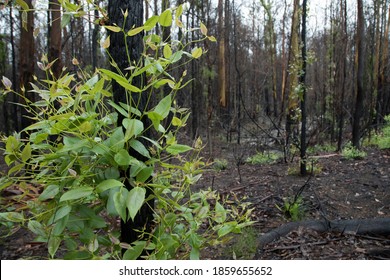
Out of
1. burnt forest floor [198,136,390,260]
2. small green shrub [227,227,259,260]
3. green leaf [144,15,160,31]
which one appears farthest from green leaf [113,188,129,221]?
small green shrub [227,227,259,260]

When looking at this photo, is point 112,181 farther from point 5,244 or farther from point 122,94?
point 5,244

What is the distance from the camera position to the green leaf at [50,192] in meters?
0.91

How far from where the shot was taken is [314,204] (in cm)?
366

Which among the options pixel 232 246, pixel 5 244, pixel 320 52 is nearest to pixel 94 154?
pixel 232 246

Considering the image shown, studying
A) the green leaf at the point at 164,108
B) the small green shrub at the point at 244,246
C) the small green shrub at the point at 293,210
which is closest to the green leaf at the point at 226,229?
the green leaf at the point at 164,108

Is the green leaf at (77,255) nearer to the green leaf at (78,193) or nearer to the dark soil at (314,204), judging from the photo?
the green leaf at (78,193)

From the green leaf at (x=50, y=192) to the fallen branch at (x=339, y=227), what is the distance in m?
2.23

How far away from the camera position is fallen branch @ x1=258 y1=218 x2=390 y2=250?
2821mm

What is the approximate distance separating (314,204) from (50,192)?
336 centimetres

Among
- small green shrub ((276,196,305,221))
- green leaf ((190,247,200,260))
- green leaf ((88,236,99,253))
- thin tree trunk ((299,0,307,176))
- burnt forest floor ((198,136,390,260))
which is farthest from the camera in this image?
thin tree trunk ((299,0,307,176))

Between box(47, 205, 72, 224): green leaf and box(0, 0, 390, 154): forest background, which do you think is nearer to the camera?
box(47, 205, 72, 224): green leaf

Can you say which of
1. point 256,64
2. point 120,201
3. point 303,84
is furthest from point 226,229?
point 256,64

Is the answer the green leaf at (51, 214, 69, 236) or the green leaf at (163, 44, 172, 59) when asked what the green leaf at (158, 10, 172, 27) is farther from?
the green leaf at (51, 214, 69, 236)

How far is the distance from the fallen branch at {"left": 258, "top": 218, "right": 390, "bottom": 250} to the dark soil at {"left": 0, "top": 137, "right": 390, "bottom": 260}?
5cm
